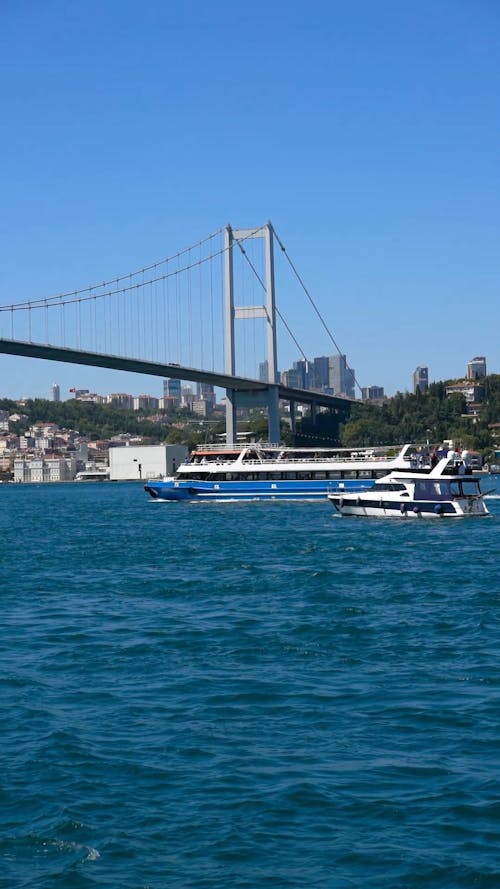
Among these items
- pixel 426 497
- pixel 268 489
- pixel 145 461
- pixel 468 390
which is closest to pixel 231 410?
pixel 268 489

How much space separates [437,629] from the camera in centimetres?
1261

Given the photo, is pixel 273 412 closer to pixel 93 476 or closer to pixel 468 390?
pixel 468 390

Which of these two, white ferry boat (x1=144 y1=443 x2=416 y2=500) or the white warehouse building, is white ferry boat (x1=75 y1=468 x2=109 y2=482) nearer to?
the white warehouse building

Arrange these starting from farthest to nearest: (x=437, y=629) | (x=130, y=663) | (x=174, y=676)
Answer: (x=437, y=629) → (x=130, y=663) → (x=174, y=676)

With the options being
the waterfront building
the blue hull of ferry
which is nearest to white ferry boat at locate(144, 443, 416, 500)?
the blue hull of ferry

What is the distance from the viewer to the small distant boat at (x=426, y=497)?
33469mm

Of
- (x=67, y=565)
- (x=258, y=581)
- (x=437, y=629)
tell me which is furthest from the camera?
(x=67, y=565)

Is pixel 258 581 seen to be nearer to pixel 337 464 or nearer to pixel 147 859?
pixel 147 859

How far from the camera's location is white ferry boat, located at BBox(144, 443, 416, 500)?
4556 cm

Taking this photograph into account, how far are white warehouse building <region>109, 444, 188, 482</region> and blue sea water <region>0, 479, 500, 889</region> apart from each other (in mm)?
88003

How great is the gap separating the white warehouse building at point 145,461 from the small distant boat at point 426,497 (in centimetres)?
6961

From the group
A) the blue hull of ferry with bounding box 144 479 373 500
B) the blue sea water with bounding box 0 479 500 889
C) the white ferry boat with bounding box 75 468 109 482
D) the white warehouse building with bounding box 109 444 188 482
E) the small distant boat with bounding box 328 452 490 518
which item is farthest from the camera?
the white ferry boat with bounding box 75 468 109 482

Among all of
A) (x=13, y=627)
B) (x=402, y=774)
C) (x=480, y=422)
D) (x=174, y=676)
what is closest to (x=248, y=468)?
(x=13, y=627)

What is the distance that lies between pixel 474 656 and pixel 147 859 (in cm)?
547
